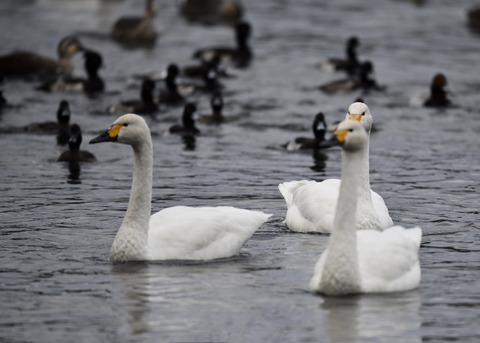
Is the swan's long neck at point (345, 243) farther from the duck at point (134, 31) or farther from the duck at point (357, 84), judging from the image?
the duck at point (134, 31)

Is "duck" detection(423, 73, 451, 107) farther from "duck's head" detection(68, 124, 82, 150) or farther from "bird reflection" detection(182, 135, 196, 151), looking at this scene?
"duck's head" detection(68, 124, 82, 150)

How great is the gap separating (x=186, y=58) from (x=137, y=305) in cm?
2237

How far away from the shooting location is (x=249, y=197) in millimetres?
15977

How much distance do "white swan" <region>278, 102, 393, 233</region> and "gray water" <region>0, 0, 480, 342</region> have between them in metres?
0.24

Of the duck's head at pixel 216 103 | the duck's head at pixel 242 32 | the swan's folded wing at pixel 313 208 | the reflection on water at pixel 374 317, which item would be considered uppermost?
the duck's head at pixel 242 32

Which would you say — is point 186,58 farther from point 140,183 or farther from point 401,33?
point 140,183

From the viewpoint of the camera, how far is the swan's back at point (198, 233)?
12164 mm

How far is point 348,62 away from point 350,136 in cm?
1958

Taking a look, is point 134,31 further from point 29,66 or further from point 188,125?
point 188,125

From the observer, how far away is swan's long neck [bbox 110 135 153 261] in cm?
1201

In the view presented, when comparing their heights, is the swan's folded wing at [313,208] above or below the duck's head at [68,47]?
below

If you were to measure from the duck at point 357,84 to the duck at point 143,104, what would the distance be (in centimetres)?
455

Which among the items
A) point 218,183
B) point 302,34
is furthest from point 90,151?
point 302,34

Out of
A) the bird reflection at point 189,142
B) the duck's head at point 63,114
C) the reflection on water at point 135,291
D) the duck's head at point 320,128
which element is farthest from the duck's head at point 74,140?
the reflection on water at point 135,291
